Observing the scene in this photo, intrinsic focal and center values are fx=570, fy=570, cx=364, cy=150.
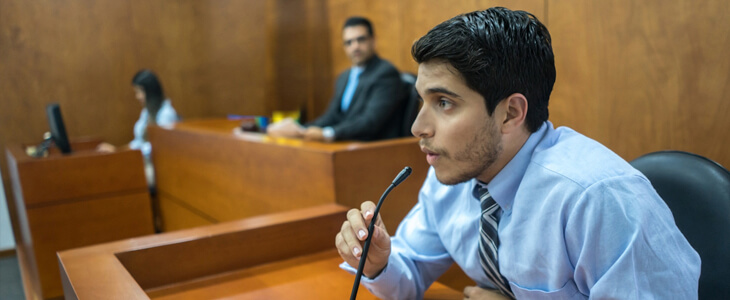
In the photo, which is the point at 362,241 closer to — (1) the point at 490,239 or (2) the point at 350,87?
(1) the point at 490,239

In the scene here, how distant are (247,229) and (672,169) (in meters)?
0.91

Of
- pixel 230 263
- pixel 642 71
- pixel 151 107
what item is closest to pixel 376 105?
pixel 642 71

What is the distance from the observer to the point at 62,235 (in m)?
2.93

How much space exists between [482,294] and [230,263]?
0.60 m

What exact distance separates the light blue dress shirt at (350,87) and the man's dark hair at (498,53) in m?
2.02

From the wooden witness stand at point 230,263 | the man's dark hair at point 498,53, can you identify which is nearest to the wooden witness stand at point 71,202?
the wooden witness stand at point 230,263

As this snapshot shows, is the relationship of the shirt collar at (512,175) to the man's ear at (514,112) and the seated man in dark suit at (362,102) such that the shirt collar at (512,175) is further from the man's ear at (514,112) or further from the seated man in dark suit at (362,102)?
the seated man in dark suit at (362,102)

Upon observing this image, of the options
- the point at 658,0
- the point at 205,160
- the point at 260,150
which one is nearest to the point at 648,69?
the point at 658,0

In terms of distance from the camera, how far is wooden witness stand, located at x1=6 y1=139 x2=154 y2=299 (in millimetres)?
2846

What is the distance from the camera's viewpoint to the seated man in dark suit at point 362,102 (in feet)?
7.95

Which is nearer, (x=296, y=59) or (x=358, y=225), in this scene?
(x=358, y=225)

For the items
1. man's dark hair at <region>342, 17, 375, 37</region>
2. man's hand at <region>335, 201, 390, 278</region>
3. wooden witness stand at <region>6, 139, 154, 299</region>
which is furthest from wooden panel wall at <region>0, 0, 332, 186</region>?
man's hand at <region>335, 201, 390, 278</region>

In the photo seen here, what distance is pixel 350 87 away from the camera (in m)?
3.04

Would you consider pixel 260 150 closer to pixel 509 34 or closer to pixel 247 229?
pixel 247 229
